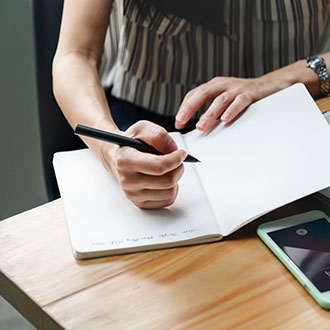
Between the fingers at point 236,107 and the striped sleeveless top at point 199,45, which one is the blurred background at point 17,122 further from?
the fingers at point 236,107

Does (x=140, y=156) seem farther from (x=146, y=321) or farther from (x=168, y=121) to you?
(x=168, y=121)

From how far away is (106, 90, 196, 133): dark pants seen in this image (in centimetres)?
119

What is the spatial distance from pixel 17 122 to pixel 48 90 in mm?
711

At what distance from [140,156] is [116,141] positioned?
0.04 meters

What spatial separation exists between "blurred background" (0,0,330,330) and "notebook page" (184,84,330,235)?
0.97 m

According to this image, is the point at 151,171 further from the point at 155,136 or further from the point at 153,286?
the point at 153,286

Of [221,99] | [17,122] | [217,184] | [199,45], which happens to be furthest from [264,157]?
[17,122]

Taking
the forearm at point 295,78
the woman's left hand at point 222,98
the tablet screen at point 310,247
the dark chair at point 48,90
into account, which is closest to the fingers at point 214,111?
the woman's left hand at point 222,98

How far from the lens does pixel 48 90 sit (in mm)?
1136

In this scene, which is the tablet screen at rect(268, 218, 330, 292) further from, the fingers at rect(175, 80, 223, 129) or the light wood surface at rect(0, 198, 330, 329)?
the fingers at rect(175, 80, 223, 129)

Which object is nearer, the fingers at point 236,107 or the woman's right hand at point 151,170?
the woman's right hand at point 151,170

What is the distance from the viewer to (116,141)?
2.46ft

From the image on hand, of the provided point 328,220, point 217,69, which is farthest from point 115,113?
point 328,220

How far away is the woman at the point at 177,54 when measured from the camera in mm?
996
